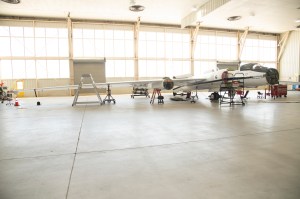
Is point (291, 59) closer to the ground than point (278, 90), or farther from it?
farther from it

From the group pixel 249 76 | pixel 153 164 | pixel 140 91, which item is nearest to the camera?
pixel 153 164

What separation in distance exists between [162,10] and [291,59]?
24.1 meters

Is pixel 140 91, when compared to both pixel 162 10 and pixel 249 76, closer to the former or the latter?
pixel 162 10

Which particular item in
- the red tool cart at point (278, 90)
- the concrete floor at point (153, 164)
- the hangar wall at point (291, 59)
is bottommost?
the concrete floor at point (153, 164)

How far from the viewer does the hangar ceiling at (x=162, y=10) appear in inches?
721

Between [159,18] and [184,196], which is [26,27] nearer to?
[159,18]

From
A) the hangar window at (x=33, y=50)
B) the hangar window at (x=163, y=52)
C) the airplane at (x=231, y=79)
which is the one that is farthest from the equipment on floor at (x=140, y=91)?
the hangar window at (x=33, y=50)

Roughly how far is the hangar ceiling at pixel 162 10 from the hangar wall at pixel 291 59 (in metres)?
7.31

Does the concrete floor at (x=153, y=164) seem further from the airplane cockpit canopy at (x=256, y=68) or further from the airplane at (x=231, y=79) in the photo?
the airplane cockpit canopy at (x=256, y=68)

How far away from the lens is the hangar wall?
30906 mm

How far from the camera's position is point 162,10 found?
21.1 meters

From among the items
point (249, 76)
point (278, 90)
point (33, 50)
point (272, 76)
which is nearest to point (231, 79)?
point (249, 76)

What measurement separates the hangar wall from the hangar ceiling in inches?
288

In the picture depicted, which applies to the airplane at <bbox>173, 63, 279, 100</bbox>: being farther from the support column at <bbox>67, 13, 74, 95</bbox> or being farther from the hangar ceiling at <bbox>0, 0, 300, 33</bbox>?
the support column at <bbox>67, 13, 74, 95</bbox>
